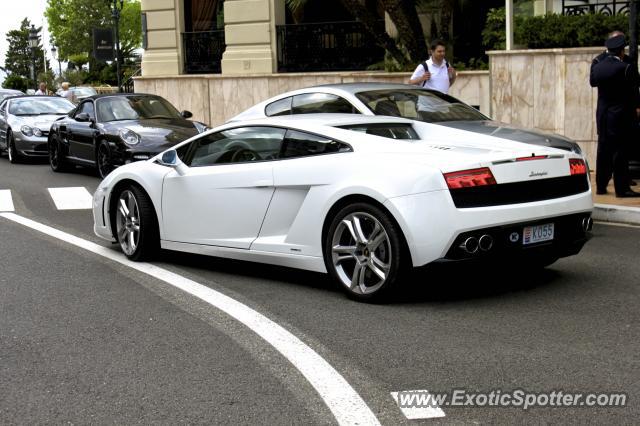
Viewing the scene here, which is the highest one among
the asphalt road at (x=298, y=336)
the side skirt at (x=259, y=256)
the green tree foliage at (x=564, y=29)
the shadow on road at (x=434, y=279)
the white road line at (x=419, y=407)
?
the green tree foliage at (x=564, y=29)

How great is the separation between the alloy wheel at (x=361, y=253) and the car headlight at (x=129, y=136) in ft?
30.5

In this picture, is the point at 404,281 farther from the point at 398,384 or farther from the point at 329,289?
the point at 398,384

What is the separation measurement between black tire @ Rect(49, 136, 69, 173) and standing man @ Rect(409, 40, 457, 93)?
8.20 meters

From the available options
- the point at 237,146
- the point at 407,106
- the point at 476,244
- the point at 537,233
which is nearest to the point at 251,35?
the point at 407,106

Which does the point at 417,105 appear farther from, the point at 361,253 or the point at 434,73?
the point at 361,253

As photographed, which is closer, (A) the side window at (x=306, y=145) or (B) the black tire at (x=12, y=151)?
(A) the side window at (x=306, y=145)

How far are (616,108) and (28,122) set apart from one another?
13.7 metres

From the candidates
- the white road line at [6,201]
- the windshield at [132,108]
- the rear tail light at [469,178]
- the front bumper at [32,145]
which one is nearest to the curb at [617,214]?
the rear tail light at [469,178]

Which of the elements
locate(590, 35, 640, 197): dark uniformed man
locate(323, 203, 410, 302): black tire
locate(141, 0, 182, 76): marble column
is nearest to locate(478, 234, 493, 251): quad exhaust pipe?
locate(323, 203, 410, 302): black tire

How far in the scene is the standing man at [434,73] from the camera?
12.9m

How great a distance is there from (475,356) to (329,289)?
212 centimetres

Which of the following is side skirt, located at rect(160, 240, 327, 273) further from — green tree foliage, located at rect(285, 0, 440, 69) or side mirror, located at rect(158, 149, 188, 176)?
green tree foliage, located at rect(285, 0, 440, 69)

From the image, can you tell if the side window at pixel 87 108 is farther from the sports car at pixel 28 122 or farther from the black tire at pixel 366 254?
the black tire at pixel 366 254

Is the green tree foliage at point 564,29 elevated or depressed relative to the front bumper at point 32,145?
elevated
